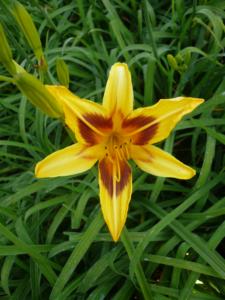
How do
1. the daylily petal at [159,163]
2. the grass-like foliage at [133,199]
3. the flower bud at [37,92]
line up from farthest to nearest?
the grass-like foliage at [133,199], the daylily petal at [159,163], the flower bud at [37,92]

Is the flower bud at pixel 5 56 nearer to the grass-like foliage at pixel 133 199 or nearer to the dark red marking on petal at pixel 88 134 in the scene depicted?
the dark red marking on petal at pixel 88 134

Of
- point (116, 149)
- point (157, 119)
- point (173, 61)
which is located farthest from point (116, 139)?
point (173, 61)

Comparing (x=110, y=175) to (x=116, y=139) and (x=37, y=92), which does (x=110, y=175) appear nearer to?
(x=116, y=139)

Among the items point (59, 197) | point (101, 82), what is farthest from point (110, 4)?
point (59, 197)

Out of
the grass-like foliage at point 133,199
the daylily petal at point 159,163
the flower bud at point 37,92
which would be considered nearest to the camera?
the flower bud at point 37,92

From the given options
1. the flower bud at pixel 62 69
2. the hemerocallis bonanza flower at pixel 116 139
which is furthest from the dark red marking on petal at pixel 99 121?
the flower bud at pixel 62 69
